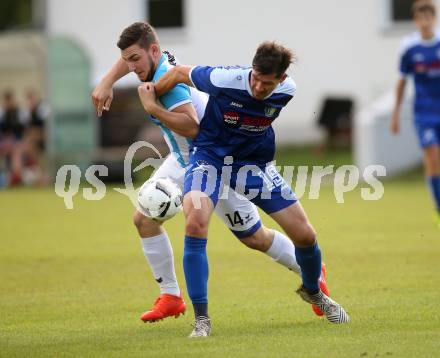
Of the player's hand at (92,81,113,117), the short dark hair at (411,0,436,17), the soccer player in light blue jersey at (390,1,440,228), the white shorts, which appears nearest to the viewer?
the white shorts

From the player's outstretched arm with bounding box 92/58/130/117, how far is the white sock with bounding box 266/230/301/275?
1483 millimetres

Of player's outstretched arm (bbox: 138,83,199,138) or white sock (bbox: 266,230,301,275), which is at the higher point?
player's outstretched arm (bbox: 138,83,199,138)

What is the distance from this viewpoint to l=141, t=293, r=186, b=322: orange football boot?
7555 mm

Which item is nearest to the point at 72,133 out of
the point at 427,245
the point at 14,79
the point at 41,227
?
the point at 14,79

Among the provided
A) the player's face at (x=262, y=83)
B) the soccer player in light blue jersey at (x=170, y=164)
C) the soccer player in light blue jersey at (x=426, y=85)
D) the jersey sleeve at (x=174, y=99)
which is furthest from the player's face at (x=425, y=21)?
the player's face at (x=262, y=83)

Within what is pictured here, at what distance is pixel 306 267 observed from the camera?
24.1 feet

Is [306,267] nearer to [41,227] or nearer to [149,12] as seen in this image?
[41,227]

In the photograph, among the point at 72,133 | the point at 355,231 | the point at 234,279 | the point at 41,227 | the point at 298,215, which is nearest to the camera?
the point at 298,215

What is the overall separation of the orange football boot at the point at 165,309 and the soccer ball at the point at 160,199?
625mm

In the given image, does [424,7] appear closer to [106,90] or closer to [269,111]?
[106,90]

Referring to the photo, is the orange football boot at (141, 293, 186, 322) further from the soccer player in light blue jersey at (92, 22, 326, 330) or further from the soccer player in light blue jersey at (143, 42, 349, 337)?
the soccer player in light blue jersey at (143, 42, 349, 337)

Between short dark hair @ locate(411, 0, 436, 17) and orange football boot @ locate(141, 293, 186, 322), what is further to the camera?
short dark hair @ locate(411, 0, 436, 17)

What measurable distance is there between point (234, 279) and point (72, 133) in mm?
14800

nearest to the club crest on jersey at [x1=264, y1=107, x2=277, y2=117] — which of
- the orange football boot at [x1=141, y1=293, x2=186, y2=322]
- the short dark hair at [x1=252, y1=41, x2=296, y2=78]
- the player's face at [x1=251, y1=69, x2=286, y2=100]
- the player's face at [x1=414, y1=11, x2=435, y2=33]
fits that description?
the player's face at [x1=251, y1=69, x2=286, y2=100]
